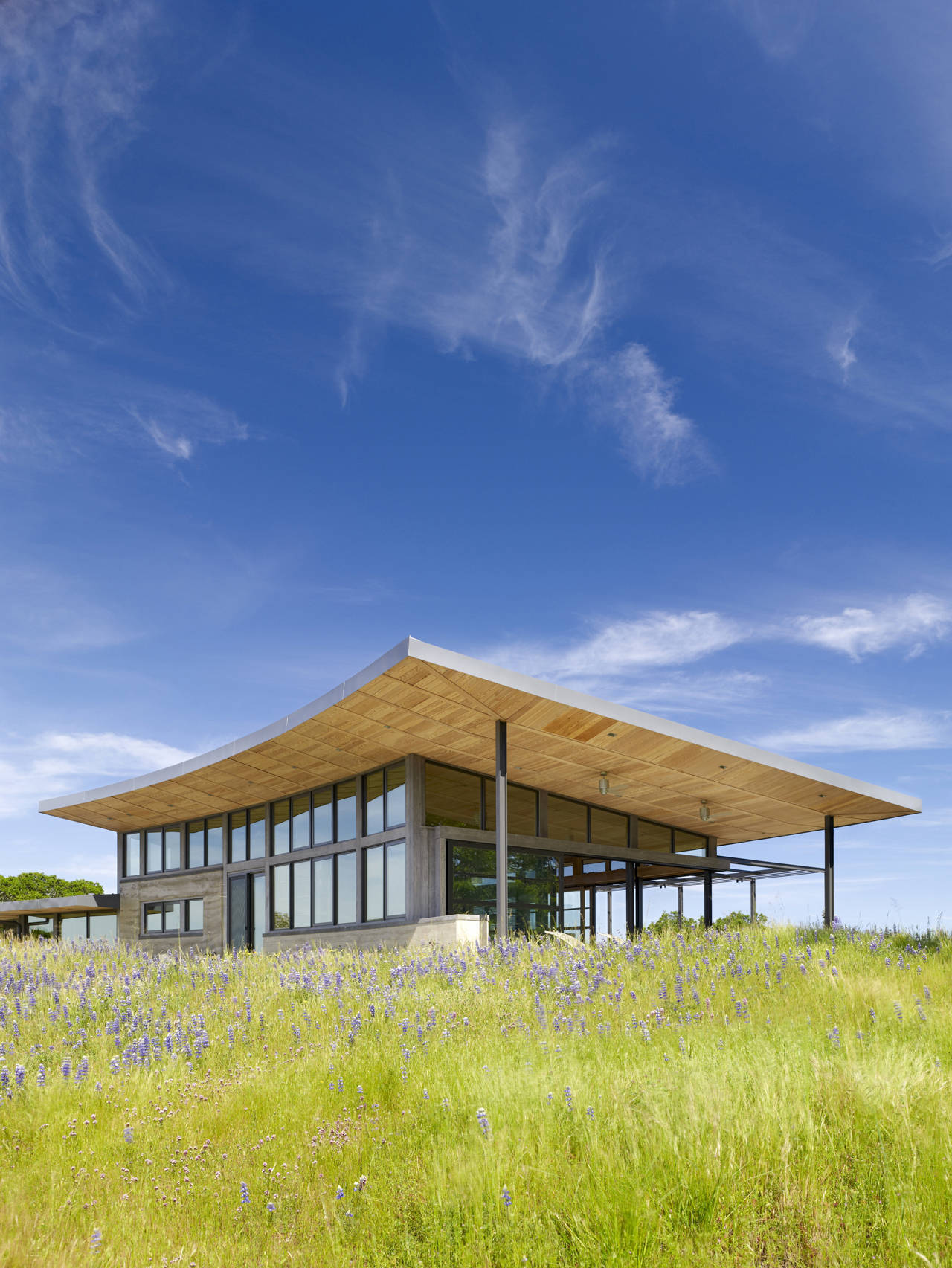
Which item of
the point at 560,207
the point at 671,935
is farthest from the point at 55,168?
the point at 671,935

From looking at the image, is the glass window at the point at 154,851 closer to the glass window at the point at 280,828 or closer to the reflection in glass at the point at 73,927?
the reflection in glass at the point at 73,927

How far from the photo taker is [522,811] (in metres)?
20.9

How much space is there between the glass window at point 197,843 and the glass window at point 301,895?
544cm

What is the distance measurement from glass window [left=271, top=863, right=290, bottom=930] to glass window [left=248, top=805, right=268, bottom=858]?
0.91 meters

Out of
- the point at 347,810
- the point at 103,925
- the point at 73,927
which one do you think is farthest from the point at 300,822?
the point at 73,927

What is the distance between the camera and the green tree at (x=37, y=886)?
163 feet

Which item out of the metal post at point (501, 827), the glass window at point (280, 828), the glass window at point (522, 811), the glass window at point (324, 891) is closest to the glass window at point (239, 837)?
the glass window at point (280, 828)

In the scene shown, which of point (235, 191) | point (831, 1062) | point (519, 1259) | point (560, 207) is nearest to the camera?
point (519, 1259)

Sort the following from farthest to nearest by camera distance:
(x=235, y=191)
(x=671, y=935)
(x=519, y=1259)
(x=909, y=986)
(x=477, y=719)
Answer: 1. (x=477, y=719)
2. (x=235, y=191)
3. (x=671, y=935)
4. (x=909, y=986)
5. (x=519, y=1259)

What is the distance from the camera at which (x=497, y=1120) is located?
4.75m

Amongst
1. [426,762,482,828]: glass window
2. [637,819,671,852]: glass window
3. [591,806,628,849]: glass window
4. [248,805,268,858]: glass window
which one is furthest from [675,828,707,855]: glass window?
[248,805,268,858]: glass window

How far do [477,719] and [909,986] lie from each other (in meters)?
8.30

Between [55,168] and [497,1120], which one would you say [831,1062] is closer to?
[497,1120]

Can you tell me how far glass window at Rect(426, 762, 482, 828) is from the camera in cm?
1858
